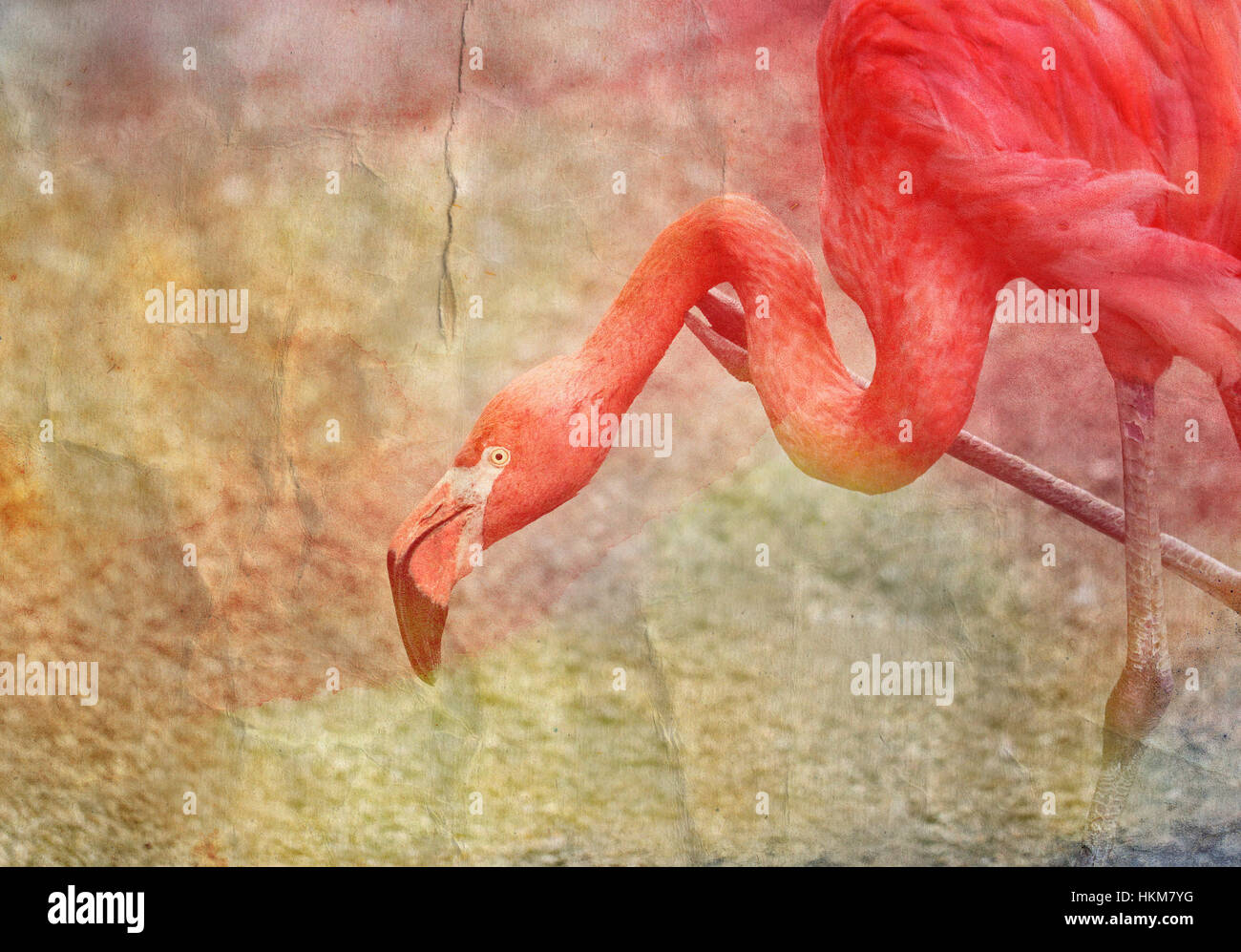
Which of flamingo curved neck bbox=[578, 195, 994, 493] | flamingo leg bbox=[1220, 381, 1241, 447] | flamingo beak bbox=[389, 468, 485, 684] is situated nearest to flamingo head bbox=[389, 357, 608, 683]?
flamingo beak bbox=[389, 468, 485, 684]

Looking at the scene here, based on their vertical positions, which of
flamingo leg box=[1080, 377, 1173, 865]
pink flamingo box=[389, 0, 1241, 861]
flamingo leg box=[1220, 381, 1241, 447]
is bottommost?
flamingo leg box=[1080, 377, 1173, 865]

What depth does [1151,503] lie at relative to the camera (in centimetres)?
217

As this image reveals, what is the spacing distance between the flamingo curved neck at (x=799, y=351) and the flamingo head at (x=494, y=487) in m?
0.12

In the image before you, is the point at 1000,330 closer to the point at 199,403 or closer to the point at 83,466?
the point at 199,403

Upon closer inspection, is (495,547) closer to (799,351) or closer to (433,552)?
(433,552)

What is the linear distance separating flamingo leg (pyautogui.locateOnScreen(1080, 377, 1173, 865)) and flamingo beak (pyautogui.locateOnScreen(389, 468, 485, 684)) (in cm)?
151

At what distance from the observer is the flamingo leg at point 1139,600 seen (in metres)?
2.17

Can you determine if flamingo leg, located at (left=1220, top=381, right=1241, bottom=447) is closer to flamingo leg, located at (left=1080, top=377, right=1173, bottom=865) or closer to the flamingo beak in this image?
flamingo leg, located at (left=1080, top=377, right=1173, bottom=865)

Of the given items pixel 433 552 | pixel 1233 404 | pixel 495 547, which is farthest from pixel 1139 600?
pixel 433 552

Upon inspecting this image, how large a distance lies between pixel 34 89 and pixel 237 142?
0.55 meters

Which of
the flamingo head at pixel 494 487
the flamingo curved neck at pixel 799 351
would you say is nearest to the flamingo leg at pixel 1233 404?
the flamingo curved neck at pixel 799 351

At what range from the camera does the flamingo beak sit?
2.15m

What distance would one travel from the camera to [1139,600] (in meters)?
2.20

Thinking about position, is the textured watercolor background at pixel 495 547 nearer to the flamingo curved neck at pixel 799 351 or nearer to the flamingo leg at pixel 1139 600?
the flamingo leg at pixel 1139 600
